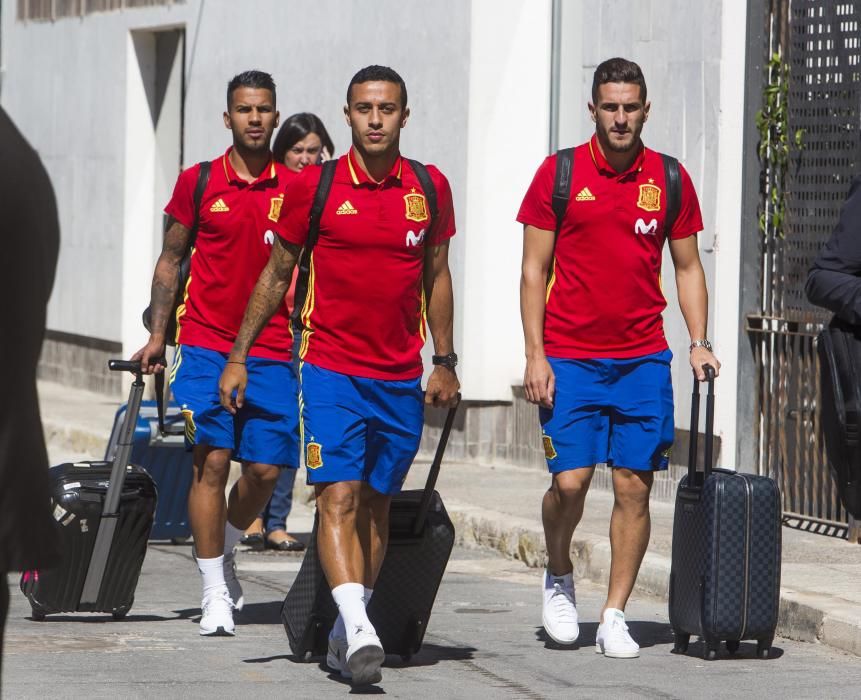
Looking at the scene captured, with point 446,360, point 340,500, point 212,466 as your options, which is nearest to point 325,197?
point 446,360

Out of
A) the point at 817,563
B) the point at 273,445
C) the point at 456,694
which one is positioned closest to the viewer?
the point at 456,694

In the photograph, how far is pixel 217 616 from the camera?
7395 mm

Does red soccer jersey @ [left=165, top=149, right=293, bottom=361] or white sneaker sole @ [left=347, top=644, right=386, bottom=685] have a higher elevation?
red soccer jersey @ [left=165, top=149, right=293, bottom=361]

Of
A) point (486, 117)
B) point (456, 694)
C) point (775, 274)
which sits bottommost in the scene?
point (456, 694)

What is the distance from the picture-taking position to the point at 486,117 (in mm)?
12773

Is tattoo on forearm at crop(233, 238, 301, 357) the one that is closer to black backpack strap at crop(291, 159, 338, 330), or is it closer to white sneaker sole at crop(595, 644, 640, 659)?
black backpack strap at crop(291, 159, 338, 330)

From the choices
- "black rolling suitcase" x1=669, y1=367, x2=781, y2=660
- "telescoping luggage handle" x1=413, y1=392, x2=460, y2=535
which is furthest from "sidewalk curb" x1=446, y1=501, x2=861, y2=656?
"telescoping luggage handle" x1=413, y1=392, x2=460, y2=535

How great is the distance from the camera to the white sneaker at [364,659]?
623 centimetres

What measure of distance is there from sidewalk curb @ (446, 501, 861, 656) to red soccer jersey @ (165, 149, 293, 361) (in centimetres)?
216

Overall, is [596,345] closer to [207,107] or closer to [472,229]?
[472,229]

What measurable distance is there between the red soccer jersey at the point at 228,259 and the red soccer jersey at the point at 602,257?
112cm

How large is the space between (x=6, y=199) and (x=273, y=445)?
421cm

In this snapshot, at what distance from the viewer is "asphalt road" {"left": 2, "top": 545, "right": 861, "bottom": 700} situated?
6441 millimetres

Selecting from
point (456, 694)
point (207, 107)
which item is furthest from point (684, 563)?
point (207, 107)
